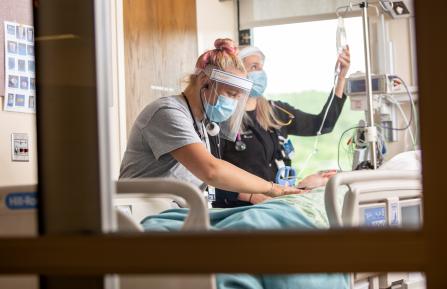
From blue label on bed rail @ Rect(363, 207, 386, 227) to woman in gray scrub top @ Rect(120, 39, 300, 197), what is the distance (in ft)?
2.21

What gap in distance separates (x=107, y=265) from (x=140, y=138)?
1.83 meters

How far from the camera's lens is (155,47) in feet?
15.6

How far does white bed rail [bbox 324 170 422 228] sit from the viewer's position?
1.87 metres

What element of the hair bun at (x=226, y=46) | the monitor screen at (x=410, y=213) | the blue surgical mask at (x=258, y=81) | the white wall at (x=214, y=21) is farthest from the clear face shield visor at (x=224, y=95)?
the white wall at (x=214, y=21)

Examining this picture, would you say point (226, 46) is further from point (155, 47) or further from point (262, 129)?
point (155, 47)

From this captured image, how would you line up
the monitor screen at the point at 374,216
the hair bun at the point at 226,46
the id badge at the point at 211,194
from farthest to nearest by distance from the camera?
1. the id badge at the point at 211,194
2. the hair bun at the point at 226,46
3. the monitor screen at the point at 374,216

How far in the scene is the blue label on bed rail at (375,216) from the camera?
218 centimetres

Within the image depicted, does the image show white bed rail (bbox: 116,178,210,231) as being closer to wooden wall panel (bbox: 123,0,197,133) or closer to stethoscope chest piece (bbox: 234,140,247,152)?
stethoscope chest piece (bbox: 234,140,247,152)

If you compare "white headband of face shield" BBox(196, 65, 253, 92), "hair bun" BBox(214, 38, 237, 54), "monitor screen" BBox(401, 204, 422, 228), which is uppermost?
"hair bun" BBox(214, 38, 237, 54)

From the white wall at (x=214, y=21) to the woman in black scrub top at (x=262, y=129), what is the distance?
2.68ft

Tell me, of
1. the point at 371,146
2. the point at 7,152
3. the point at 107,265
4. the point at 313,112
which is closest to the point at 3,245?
the point at 107,265

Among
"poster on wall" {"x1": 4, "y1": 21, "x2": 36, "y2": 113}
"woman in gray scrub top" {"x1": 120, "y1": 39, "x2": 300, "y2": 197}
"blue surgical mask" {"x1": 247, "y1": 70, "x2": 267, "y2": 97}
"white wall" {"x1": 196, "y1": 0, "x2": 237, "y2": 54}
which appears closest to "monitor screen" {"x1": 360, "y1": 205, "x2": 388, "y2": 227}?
"woman in gray scrub top" {"x1": 120, "y1": 39, "x2": 300, "y2": 197}

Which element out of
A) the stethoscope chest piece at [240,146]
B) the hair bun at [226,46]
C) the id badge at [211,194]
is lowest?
the id badge at [211,194]

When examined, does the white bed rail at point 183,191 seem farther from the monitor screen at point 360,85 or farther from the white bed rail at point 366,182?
the monitor screen at point 360,85
